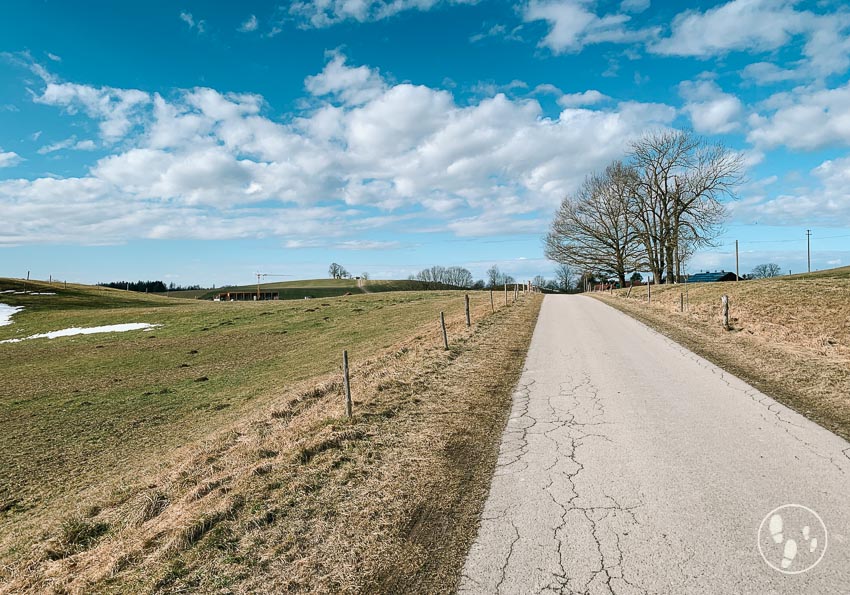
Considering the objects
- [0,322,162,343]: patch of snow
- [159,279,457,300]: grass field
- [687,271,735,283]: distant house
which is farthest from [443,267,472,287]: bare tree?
[0,322,162,343]: patch of snow

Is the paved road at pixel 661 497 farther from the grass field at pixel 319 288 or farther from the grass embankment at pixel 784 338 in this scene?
the grass field at pixel 319 288

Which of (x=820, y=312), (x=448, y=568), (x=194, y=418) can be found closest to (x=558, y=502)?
(x=448, y=568)

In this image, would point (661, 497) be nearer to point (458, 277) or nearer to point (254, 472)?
point (254, 472)

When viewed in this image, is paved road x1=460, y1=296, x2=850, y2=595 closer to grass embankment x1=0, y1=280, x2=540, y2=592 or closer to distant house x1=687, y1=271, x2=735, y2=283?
grass embankment x1=0, y1=280, x2=540, y2=592

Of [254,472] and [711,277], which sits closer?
[254,472]

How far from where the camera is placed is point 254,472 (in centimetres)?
583

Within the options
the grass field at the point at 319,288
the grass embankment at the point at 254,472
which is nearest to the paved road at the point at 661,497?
the grass embankment at the point at 254,472

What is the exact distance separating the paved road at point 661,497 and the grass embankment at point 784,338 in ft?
2.69

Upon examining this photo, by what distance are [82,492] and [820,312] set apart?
22446mm

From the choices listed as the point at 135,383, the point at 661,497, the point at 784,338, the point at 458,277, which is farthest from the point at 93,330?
the point at 458,277

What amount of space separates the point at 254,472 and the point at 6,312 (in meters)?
49.4

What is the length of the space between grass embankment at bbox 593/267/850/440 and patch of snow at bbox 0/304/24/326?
148 ft

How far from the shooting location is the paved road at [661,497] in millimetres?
3410

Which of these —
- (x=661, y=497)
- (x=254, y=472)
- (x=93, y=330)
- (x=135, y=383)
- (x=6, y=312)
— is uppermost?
(x=6, y=312)
